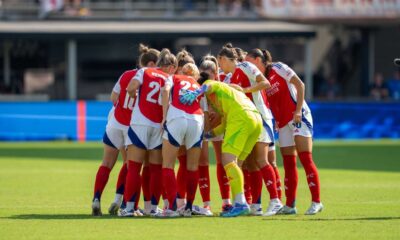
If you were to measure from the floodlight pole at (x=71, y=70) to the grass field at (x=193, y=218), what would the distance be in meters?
16.4

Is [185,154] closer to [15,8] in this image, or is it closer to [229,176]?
[229,176]

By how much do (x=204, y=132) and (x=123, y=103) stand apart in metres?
1.16

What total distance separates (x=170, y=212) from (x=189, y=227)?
1187mm

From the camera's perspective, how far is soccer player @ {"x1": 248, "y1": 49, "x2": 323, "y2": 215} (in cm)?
1432

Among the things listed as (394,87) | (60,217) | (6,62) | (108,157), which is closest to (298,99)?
(108,157)

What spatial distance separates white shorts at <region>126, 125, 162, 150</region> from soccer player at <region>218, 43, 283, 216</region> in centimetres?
120

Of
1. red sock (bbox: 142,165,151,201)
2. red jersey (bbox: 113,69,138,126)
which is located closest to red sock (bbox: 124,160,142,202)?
red sock (bbox: 142,165,151,201)

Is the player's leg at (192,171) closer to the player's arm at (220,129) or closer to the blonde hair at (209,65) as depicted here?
the player's arm at (220,129)

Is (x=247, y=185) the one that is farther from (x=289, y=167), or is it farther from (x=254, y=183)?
(x=289, y=167)

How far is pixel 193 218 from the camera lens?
13969 mm

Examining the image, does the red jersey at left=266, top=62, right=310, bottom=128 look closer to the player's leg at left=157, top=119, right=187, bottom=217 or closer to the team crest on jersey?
the team crest on jersey

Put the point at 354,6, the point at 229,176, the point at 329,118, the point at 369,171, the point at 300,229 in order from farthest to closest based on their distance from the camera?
the point at 354,6 → the point at 329,118 → the point at 369,171 → the point at 229,176 → the point at 300,229

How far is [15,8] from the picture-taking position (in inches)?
1795

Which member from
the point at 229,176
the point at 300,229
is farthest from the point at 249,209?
the point at 300,229
